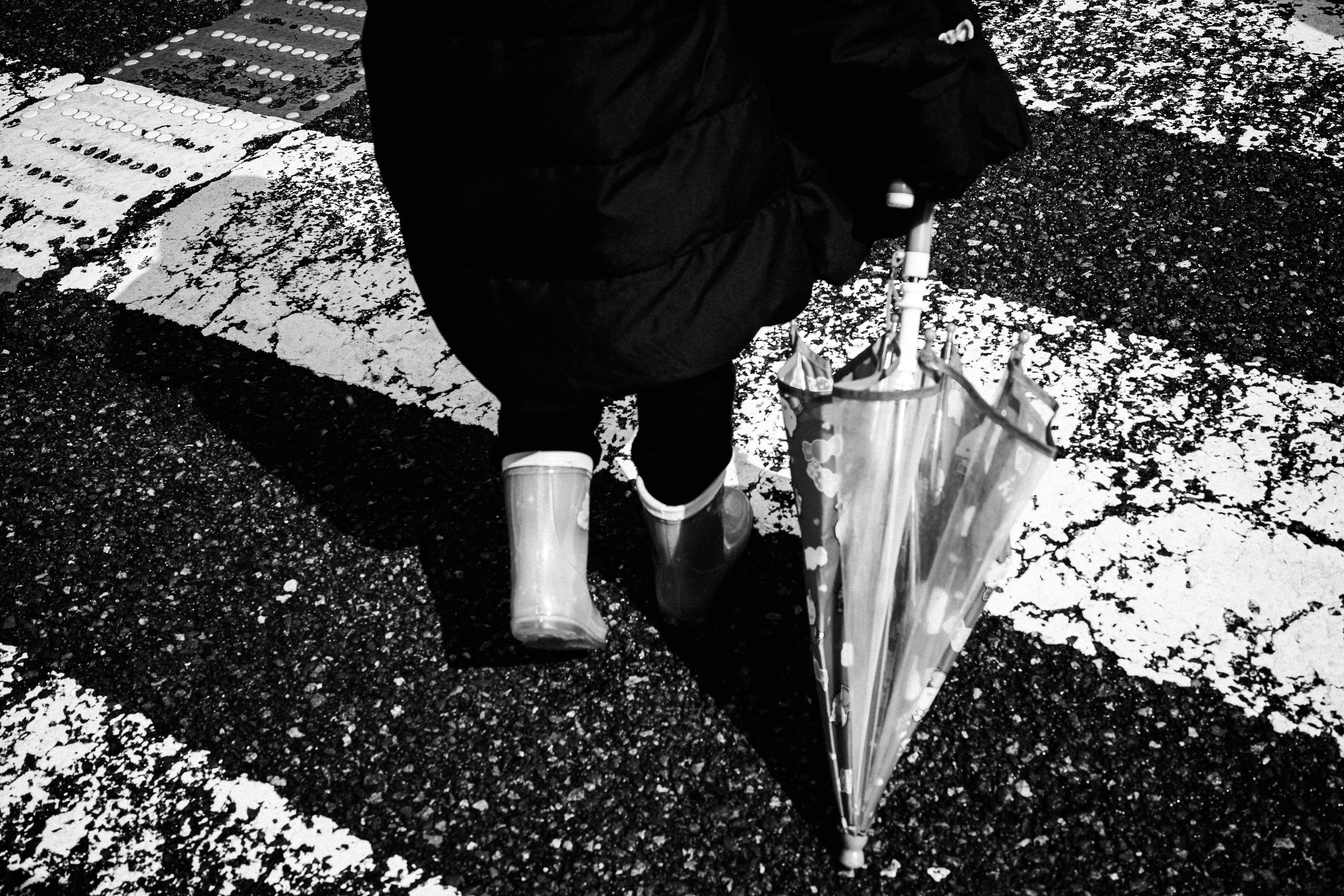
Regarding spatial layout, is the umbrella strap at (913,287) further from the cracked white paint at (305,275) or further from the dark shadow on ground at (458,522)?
the cracked white paint at (305,275)

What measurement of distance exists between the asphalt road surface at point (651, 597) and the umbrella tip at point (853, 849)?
34mm

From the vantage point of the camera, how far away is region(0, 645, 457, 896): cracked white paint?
187cm

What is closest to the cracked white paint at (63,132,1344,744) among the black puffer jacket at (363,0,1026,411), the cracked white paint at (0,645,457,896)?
the black puffer jacket at (363,0,1026,411)

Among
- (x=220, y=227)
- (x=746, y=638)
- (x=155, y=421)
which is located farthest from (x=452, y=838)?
(x=220, y=227)

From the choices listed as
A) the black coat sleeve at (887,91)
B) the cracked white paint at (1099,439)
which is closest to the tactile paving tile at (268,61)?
the cracked white paint at (1099,439)

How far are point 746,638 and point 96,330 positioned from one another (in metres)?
2.54

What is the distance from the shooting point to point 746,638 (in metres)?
2.18

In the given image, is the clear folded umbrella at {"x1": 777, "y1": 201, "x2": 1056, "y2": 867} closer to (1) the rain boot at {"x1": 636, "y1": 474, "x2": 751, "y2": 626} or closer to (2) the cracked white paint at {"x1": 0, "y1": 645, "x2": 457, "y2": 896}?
(1) the rain boot at {"x1": 636, "y1": 474, "x2": 751, "y2": 626}

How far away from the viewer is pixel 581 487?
197 centimetres

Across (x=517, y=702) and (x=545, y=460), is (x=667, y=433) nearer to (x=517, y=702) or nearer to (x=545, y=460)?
(x=545, y=460)

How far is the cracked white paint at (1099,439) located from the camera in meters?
2.07

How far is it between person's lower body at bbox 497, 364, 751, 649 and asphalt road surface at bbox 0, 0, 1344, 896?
264 millimetres

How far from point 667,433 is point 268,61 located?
381 cm

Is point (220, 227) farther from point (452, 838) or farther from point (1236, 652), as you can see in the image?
point (1236, 652)
